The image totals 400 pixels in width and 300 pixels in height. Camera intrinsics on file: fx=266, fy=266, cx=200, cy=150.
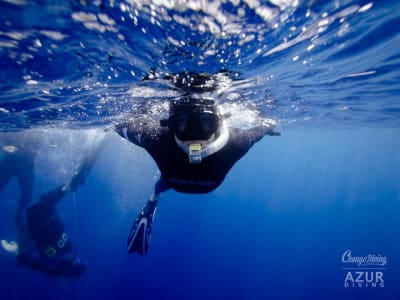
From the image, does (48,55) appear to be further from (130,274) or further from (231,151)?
(130,274)

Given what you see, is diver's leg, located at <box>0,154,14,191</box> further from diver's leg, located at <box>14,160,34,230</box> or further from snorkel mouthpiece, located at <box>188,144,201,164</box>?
snorkel mouthpiece, located at <box>188,144,201,164</box>

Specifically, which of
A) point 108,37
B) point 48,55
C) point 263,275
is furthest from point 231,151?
point 263,275

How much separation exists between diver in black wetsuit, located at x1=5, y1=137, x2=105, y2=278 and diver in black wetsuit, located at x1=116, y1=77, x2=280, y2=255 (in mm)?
8395

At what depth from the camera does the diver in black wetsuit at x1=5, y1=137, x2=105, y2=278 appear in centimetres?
1175

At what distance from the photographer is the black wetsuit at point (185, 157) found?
539 centimetres

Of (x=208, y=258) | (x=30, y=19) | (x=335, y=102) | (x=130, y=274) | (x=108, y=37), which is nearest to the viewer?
(x=30, y=19)

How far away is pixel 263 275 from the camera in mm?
43594

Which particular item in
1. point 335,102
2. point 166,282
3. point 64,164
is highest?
point 335,102

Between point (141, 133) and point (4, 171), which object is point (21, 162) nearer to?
point (4, 171)

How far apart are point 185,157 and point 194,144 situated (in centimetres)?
58

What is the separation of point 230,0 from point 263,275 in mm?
46621

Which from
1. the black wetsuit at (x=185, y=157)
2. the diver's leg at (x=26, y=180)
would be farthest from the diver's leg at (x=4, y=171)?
the black wetsuit at (x=185, y=157)

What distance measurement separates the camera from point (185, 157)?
532 centimetres

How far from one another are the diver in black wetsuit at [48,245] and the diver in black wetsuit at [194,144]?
8.39 metres
